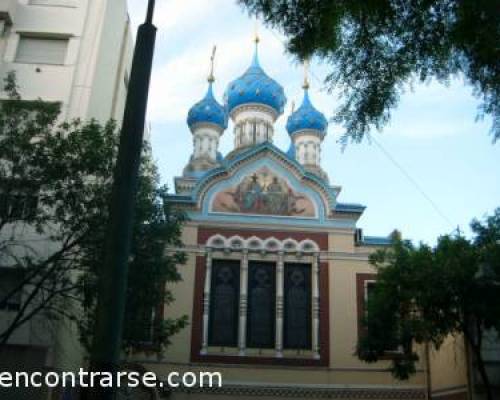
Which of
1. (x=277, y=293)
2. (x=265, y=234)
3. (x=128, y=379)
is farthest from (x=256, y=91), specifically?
(x=128, y=379)

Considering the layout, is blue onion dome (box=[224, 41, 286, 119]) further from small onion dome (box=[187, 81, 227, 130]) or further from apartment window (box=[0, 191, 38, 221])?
apartment window (box=[0, 191, 38, 221])

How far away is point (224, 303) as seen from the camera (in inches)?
799

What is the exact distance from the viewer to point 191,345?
64.3 feet

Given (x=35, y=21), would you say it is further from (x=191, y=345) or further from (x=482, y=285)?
(x=482, y=285)

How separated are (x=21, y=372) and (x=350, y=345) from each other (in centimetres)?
966

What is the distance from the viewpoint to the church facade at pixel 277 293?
1941 centimetres

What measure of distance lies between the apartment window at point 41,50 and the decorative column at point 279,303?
30.9 feet

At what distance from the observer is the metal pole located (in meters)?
4.20

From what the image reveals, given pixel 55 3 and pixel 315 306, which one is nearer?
pixel 315 306

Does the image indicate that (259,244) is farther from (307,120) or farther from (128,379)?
(307,120)

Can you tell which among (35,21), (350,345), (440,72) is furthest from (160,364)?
(440,72)

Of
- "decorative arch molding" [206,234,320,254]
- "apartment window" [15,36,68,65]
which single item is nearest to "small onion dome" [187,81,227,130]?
"apartment window" [15,36,68,65]

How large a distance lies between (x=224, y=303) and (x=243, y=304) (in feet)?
2.19

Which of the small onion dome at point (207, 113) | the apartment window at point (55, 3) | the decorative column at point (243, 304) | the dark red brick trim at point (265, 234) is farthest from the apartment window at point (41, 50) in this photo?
the small onion dome at point (207, 113)
